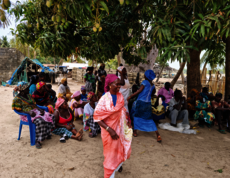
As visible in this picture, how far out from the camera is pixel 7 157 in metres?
2.92

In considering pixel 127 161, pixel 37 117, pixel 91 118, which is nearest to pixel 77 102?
pixel 91 118

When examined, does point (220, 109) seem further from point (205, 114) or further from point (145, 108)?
point (145, 108)

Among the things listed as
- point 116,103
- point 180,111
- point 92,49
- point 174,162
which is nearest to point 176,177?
point 174,162

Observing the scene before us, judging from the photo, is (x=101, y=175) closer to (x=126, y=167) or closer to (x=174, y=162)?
(x=126, y=167)

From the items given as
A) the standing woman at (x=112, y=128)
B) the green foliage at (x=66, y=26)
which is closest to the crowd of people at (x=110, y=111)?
the standing woman at (x=112, y=128)

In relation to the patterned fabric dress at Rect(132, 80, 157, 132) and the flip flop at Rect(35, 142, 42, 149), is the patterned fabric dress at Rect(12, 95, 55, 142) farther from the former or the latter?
the patterned fabric dress at Rect(132, 80, 157, 132)

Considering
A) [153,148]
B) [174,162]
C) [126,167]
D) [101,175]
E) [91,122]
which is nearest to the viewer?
[101,175]

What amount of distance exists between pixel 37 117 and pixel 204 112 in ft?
14.8

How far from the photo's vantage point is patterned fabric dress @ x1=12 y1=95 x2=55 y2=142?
3.27m

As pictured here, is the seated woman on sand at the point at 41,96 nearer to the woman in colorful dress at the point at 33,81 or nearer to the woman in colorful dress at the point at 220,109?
the woman in colorful dress at the point at 33,81

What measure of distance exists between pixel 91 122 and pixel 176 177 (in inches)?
85.9

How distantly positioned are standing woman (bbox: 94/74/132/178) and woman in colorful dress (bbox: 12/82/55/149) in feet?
5.77

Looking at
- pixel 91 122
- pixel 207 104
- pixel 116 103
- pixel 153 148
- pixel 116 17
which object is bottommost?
pixel 153 148

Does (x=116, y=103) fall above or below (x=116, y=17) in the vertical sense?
below
